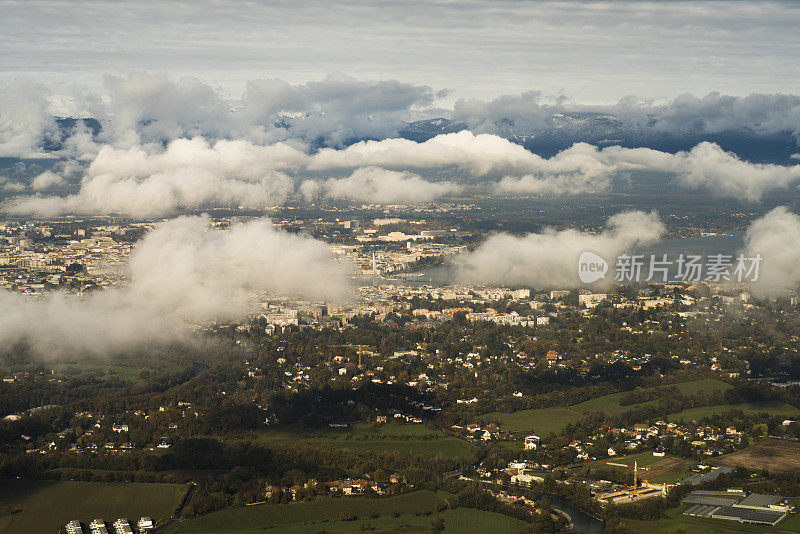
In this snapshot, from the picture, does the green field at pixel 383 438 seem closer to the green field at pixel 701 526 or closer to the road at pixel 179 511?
the road at pixel 179 511

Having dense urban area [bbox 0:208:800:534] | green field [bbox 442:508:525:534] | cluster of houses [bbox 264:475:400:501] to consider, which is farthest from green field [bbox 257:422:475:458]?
green field [bbox 442:508:525:534]

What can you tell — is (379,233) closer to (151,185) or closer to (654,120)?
(151,185)

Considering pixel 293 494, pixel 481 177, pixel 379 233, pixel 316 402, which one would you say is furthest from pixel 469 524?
pixel 481 177

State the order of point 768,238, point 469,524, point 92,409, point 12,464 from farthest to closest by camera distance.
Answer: point 768,238 → point 92,409 → point 12,464 → point 469,524

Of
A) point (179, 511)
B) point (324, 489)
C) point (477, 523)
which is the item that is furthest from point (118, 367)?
point (477, 523)

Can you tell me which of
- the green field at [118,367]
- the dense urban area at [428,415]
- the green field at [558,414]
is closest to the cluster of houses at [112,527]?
the dense urban area at [428,415]

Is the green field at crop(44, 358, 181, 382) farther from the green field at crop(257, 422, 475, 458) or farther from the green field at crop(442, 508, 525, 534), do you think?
the green field at crop(442, 508, 525, 534)

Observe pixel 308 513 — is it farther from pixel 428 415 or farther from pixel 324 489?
pixel 428 415
